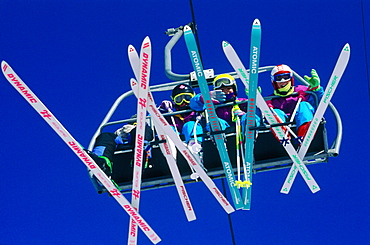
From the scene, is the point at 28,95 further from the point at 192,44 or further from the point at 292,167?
the point at 292,167

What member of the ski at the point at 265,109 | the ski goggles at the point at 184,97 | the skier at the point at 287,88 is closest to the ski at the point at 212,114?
the ski at the point at 265,109

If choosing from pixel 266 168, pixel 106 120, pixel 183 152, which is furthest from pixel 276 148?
pixel 106 120

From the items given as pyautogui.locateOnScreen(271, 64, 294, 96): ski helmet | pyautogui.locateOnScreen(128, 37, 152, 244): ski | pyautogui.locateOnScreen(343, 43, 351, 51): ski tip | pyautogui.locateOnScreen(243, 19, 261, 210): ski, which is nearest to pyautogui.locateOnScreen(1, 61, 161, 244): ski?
pyautogui.locateOnScreen(128, 37, 152, 244): ski

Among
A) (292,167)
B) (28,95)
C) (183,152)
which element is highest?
(28,95)

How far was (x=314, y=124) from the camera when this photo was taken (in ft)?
25.0

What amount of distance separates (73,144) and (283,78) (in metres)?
2.91

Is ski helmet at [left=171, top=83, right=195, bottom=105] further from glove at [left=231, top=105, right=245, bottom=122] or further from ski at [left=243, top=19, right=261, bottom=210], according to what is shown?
ski at [left=243, top=19, right=261, bottom=210]

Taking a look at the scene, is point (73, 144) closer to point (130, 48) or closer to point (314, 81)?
point (130, 48)

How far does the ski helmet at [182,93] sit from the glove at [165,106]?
0.38 ft

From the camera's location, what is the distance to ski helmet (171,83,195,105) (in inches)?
358

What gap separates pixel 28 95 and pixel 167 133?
1.52 meters

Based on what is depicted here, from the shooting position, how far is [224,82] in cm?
876

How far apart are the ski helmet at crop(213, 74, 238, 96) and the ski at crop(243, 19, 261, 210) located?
125 centimetres

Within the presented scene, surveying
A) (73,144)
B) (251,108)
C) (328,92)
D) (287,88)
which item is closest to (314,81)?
(287,88)
